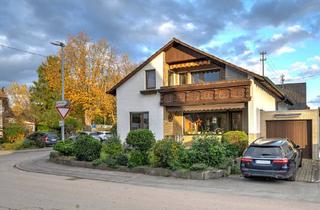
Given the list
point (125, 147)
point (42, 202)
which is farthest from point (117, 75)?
point (42, 202)

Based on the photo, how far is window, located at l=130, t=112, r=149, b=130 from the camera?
79.5 ft

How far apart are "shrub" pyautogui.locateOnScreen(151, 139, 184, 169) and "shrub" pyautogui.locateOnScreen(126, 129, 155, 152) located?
83cm

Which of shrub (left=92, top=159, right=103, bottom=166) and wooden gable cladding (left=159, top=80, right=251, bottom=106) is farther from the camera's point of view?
wooden gable cladding (left=159, top=80, right=251, bottom=106)

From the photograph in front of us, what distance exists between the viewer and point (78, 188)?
11.8 metres

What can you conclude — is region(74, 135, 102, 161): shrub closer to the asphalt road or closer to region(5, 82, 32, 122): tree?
the asphalt road

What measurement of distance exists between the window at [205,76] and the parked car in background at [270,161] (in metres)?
9.43

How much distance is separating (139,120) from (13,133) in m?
18.4

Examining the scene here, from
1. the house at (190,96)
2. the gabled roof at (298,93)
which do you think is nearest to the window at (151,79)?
the house at (190,96)

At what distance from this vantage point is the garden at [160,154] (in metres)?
14.9

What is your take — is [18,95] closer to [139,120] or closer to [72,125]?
[72,125]

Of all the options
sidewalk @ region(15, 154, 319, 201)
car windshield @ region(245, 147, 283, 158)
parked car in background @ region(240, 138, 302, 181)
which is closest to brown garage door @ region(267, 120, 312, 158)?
parked car in background @ region(240, 138, 302, 181)

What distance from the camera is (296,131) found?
20.2 m

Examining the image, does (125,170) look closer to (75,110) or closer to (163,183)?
(163,183)

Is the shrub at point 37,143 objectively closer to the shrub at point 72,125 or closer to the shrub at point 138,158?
the shrub at point 72,125
